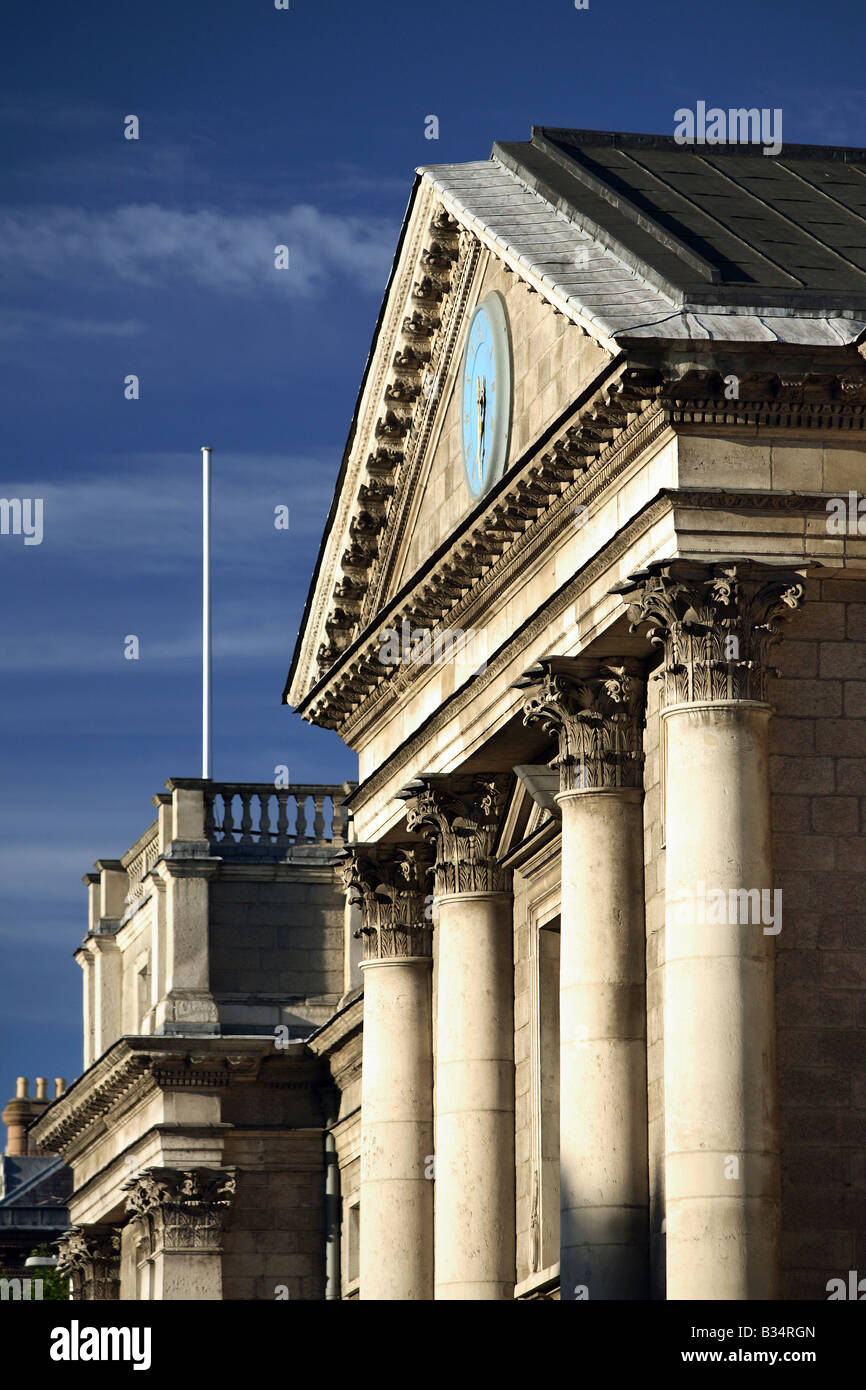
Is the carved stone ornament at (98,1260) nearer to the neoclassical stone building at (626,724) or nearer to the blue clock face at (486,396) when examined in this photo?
the neoclassical stone building at (626,724)

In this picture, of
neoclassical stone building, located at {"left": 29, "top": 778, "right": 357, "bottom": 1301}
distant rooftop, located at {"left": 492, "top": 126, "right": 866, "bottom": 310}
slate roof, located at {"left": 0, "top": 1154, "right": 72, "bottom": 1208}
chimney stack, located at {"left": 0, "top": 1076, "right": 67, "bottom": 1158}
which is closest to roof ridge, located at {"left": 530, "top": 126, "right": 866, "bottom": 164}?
distant rooftop, located at {"left": 492, "top": 126, "right": 866, "bottom": 310}

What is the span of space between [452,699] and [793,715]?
8.10 meters

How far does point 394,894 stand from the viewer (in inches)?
1703

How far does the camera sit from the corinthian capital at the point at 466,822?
1567 inches

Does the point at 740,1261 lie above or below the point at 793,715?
below

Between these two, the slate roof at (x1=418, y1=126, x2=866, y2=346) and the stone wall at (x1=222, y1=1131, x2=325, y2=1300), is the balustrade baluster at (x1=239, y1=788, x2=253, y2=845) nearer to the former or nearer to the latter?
the stone wall at (x1=222, y1=1131, x2=325, y2=1300)

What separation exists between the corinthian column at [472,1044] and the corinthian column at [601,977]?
17.1ft

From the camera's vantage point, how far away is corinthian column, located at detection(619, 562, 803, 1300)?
30.2 metres

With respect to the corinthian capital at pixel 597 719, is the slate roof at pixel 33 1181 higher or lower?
higher

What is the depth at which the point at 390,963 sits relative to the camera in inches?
1699

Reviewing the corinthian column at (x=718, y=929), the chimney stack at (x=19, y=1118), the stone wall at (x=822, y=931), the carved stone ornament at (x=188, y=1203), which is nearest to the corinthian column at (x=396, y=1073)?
the stone wall at (x=822, y=931)

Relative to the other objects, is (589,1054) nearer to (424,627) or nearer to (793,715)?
(793,715)

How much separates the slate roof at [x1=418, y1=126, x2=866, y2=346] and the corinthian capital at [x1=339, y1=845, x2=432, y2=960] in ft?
30.9
